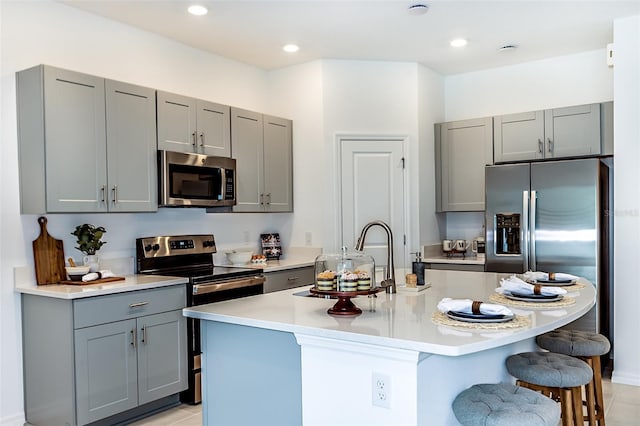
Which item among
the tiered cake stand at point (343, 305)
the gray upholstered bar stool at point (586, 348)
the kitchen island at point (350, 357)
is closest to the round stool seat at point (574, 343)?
the gray upholstered bar stool at point (586, 348)

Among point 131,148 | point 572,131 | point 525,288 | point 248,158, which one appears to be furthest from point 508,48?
point 131,148

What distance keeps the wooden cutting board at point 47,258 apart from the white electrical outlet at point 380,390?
2.40m

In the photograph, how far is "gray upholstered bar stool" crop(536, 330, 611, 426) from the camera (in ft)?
8.71

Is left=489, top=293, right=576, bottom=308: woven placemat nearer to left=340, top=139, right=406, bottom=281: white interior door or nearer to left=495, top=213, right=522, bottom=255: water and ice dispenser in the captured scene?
left=495, top=213, right=522, bottom=255: water and ice dispenser

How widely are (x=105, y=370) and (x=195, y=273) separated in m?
0.94

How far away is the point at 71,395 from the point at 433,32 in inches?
142

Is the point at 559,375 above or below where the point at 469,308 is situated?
below

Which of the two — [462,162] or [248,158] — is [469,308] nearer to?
[248,158]

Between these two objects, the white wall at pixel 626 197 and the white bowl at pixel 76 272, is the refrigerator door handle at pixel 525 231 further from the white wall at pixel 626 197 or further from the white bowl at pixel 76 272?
the white bowl at pixel 76 272

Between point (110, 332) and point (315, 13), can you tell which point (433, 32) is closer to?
point (315, 13)

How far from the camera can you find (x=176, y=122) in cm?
390

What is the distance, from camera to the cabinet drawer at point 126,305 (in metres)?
2.96

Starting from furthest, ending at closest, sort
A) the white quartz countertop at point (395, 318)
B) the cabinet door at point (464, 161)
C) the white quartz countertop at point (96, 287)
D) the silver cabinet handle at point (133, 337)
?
the cabinet door at point (464, 161) → the silver cabinet handle at point (133, 337) → the white quartz countertop at point (96, 287) → the white quartz countertop at point (395, 318)

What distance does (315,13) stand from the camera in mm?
3752
